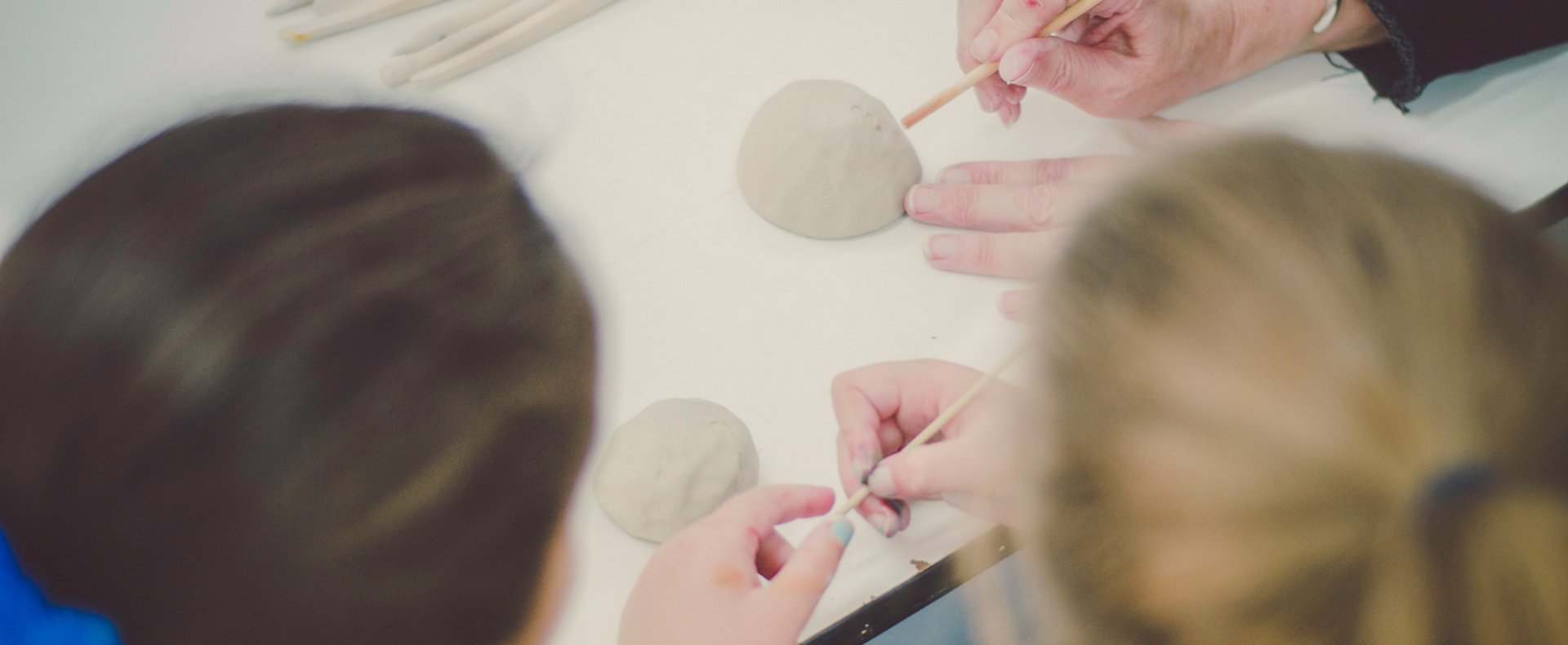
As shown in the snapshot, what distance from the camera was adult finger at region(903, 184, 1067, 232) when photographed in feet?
2.94

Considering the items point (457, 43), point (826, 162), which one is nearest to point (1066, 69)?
point (826, 162)

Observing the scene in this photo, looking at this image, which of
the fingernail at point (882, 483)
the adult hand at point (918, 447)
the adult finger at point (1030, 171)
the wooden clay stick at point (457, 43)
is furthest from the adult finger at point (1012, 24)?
the wooden clay stick at point (457, 43)

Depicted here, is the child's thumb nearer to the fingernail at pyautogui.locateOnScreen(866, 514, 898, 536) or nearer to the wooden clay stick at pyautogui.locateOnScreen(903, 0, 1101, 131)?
the fingernail at pyautogui.locateOnScreen(866, 514, 898, 536)

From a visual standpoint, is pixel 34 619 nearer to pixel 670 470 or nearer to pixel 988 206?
pixel 670 470

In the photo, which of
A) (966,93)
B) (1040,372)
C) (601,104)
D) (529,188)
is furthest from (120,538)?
(966,93)

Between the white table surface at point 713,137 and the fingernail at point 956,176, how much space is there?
41mm

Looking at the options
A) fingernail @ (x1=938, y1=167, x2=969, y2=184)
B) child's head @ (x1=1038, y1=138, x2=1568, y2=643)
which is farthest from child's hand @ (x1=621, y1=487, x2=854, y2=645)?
fingernail @ (x1=938, y1=167, x2=969, y2=184)

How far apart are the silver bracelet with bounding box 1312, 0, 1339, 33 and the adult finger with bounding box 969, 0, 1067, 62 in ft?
1.30

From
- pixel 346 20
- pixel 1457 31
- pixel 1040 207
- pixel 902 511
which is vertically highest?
pixel 346 20

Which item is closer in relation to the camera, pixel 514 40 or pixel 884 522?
pixel 884 522

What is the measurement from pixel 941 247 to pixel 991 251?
54 mm

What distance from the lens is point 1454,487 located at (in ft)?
1.07

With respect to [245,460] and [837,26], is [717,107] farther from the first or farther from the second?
[245,460]

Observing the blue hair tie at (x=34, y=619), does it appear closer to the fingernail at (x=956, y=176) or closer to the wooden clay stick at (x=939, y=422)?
the wooden clay stick at (x=939, y=422)
